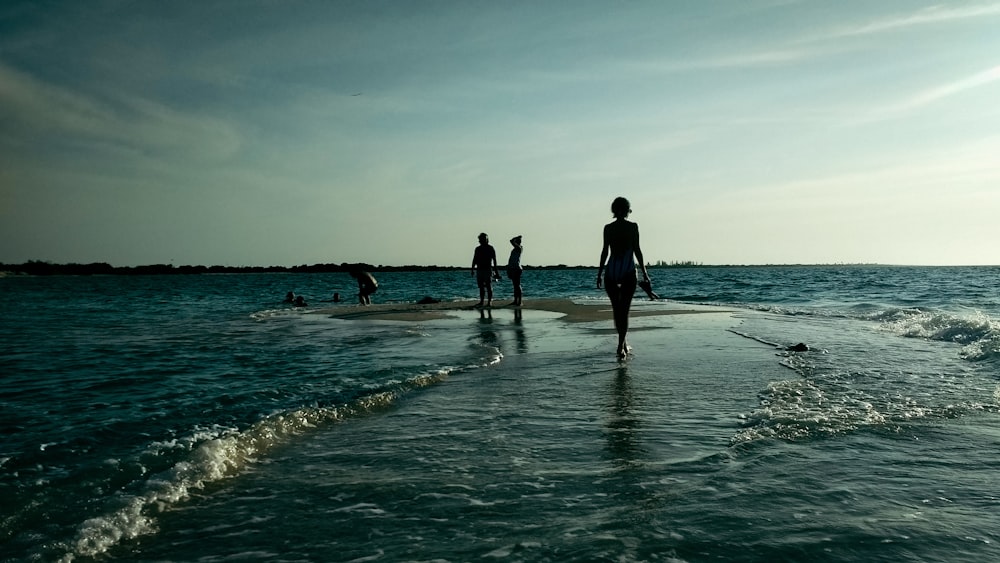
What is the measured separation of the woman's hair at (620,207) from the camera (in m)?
9.62

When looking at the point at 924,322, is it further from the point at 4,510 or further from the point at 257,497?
the point at 4,510

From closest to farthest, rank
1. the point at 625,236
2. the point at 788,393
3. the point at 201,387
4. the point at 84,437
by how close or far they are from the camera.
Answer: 1. the point at 84,437
2. the point at 788,393
3. the point at 201,387
4. the point at 625,236

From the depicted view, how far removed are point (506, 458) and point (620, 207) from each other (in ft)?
20.4

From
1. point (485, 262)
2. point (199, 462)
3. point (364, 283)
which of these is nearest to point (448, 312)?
point (485, 262)

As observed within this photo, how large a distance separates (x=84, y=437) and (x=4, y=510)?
1658mm

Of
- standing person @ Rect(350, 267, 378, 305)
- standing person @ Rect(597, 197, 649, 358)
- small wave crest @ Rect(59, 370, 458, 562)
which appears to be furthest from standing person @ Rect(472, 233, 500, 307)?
small wave crest @ Rect(59, 370, 458, 562)

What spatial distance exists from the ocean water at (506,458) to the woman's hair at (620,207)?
2195mm

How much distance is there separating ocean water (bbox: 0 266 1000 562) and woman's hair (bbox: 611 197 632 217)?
219cm

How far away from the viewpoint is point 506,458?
4125 millimetres

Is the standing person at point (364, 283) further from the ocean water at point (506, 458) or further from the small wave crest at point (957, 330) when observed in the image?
the small wave crest at point (957, 330)

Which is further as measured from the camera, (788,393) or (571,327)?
(571,327)

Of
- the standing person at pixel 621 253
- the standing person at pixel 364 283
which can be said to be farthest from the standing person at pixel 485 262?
the standing person at pixel 621 253

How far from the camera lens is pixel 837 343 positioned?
1091 cm

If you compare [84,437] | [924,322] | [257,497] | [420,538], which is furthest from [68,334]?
[924,322]
